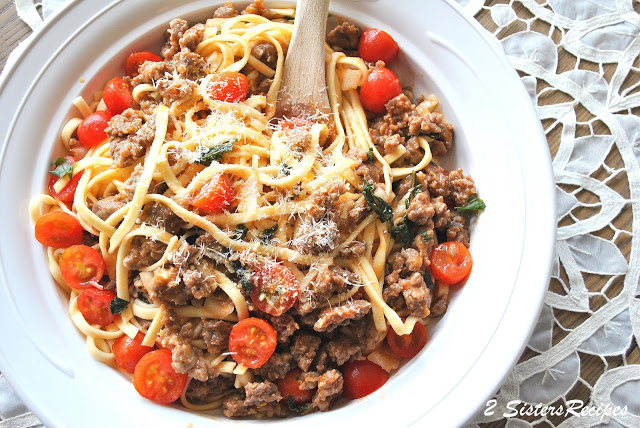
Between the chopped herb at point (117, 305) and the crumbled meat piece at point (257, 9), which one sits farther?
the crumbled meat piece at point (257, 9)

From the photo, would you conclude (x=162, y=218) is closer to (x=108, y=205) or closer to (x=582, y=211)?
(x=108, y=205)

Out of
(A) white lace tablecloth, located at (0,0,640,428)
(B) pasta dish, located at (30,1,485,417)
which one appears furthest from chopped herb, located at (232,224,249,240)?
(A) white lace tablecloth, located at (0,0,640,428)

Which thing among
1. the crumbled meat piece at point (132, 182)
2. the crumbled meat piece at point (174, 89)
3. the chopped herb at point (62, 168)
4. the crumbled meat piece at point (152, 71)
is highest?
the crumbled meat piece at point (152, 71)

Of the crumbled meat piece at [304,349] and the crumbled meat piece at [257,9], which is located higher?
the crumbled meat piece at [257,9]

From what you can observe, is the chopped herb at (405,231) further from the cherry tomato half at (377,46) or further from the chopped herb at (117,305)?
the chopped herb at (117,305)

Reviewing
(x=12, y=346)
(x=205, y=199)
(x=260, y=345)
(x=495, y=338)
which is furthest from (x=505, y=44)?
(x=12, y=346)

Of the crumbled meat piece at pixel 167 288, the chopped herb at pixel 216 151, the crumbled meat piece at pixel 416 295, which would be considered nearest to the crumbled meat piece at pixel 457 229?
the crumbled meat piece at pixel 416 295
